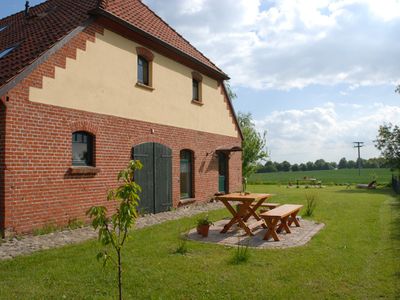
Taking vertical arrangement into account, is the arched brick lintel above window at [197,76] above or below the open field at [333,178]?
above

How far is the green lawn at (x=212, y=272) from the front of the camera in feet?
15.9

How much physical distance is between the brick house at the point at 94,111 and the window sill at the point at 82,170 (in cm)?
4

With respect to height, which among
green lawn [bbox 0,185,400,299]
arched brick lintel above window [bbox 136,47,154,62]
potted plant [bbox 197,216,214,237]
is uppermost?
arched brick lintel above window [bbox 136,47,154,62]

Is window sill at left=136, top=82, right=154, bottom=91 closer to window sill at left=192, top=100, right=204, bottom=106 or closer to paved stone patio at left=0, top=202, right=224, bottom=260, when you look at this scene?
window sill at left=192, top=100, right=204, bottom=106

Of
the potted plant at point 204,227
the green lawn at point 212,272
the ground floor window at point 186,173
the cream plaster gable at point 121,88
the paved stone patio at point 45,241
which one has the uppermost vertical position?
the cream plaster gable at point 121,88

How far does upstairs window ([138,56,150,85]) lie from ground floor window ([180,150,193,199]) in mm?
3478

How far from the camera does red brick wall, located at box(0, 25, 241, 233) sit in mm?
8109

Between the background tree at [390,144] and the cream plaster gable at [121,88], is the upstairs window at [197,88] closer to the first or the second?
the cream plaster gable at [121,88]

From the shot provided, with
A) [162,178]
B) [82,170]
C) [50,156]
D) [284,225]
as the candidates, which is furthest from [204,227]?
[162,178]

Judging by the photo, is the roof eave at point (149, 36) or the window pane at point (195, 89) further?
the window pane at point (195, 89)

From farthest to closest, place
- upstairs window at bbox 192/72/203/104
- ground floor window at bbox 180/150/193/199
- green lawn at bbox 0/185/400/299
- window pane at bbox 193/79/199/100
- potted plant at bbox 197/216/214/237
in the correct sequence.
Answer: window pane at bbox 193/79/199/100 → upstairs window at bbox 192/72/203/104 → ground floor window at bbox 180/150/193/199 → potted plant at bbox 197/216/214/237 → green lawn at bbox 0/185/400/299

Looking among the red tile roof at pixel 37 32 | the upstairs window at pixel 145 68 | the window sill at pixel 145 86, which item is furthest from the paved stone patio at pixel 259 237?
the red tile roof at pixel 37 32

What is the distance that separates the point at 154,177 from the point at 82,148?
3261mm

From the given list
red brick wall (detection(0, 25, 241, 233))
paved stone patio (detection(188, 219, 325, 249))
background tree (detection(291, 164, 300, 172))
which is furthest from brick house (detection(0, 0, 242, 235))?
background tree (detection(291, 164, 300, 172))
